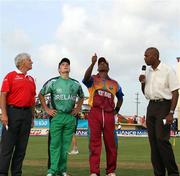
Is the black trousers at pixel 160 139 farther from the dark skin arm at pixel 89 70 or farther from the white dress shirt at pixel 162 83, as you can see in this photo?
the dark skin arm at pixel 89 70

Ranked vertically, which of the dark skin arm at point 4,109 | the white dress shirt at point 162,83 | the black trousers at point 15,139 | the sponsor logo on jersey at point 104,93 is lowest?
the black trousers at point 15,139

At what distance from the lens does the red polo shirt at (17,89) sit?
8703mm

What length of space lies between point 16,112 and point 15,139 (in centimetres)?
49

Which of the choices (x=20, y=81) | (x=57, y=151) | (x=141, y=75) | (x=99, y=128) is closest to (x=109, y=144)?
(x=99, y=128)

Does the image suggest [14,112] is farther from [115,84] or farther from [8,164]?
[115,84]

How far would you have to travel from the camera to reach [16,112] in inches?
343

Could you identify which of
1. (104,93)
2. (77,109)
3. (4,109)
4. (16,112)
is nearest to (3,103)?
(4,109)

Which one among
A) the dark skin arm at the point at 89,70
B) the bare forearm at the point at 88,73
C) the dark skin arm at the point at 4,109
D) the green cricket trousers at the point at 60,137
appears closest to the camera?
the dark skin arm at the point at 4,109

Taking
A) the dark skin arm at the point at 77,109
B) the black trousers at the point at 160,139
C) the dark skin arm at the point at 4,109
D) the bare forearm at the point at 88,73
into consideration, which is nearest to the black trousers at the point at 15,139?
the dark skin arm at the point at 4,109

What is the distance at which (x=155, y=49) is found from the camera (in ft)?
28.9

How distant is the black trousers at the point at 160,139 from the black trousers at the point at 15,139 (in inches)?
84.9

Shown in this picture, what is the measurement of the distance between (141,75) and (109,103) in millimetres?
1033

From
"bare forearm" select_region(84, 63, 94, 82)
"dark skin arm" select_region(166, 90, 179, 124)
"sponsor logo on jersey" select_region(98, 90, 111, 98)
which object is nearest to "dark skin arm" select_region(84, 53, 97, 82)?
"bare forearm" select_region(84, 63, 94, 82)

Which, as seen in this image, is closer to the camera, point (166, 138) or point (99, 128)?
point (166, 138)
